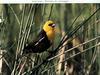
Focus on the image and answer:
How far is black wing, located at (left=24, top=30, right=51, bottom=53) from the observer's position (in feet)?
5.81

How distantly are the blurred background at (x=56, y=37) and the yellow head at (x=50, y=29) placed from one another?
0.02 meters

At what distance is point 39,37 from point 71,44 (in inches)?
5.7

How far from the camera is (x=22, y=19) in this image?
179 cm

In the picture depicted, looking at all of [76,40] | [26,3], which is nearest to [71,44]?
[76,40]

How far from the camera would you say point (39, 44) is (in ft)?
5.83

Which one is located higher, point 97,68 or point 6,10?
point 6,10

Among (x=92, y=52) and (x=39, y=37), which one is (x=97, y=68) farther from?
(x=39, y=37)

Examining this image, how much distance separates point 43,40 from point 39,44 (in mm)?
25

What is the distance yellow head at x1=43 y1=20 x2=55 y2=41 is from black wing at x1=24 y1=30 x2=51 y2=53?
0.01 m

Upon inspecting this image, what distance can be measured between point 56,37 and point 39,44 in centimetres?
→ 8

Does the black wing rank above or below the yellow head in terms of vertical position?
below

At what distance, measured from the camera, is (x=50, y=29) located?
1.79 metres

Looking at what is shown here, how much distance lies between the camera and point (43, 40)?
5.82 feet

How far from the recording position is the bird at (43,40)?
177 centimetres
